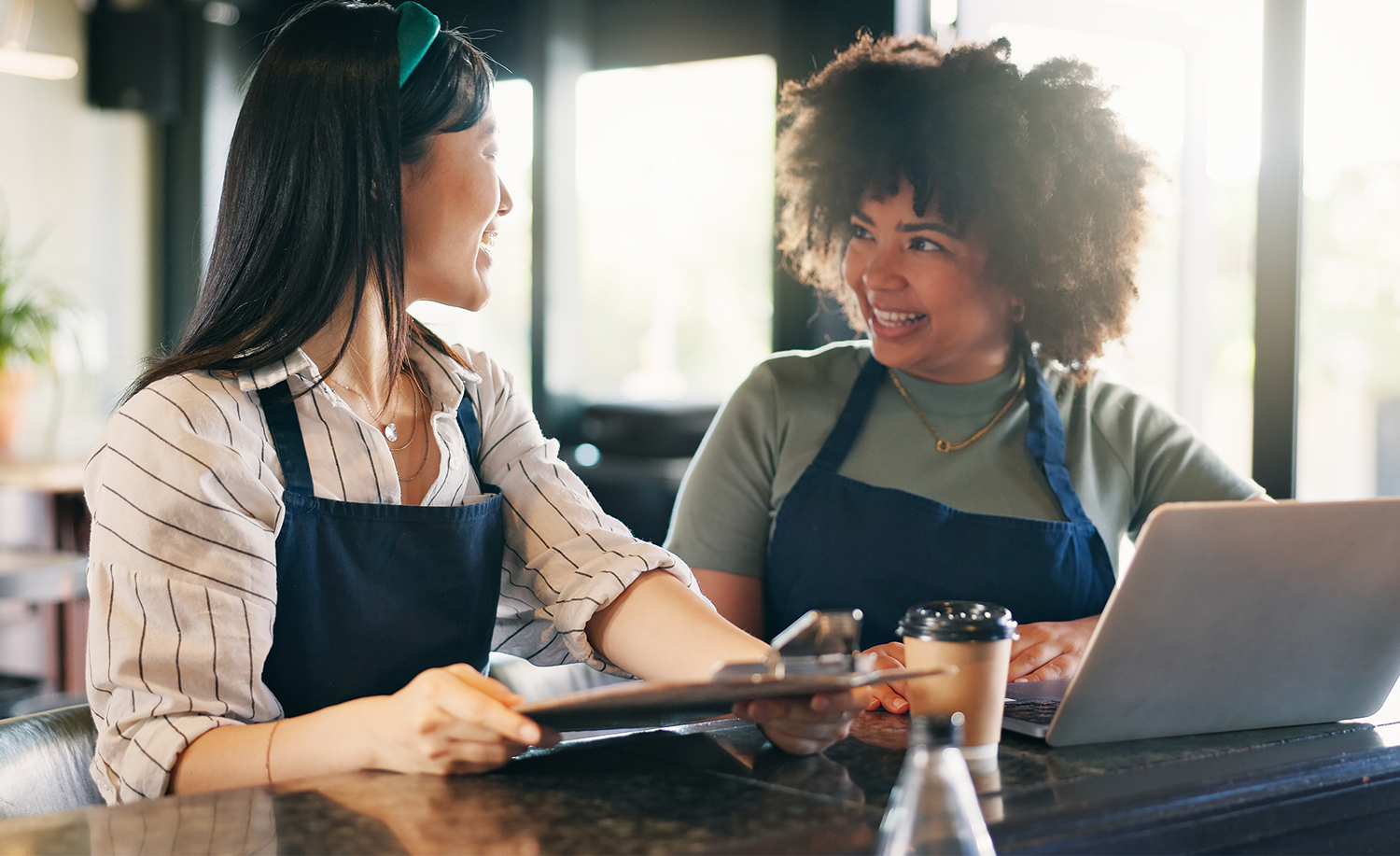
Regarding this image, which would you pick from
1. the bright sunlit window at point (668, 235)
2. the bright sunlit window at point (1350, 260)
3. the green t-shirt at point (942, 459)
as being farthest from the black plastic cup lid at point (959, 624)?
the bright sunlit window at point (668, 235)

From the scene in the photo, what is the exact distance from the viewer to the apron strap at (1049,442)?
1717 millimetres

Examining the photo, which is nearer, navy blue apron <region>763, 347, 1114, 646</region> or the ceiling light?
navy blue apron <region>763, 347, 1114, 646</region>

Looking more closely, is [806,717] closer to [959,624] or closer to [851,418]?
[959,624]

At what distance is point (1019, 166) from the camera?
1.87 meters

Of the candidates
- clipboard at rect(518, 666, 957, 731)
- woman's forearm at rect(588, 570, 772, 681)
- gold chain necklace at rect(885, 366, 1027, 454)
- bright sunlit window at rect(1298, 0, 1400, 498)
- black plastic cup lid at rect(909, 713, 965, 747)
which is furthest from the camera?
bright sunlit window at rect(1298, 0, 1400, 498)

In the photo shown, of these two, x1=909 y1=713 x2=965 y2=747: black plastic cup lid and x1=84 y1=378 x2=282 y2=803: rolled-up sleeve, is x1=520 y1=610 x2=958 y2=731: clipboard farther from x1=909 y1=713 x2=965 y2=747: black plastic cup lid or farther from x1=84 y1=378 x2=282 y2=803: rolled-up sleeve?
x1=84 y1=378 x2=282 y2=803: rolled-up sleeve

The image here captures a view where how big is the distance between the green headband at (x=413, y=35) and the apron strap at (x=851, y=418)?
0.79m

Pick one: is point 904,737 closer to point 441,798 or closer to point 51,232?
point 441,798

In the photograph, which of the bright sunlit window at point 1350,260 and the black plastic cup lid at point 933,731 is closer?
the black plastic cup lid at point 933,731

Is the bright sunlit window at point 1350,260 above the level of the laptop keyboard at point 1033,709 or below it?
above

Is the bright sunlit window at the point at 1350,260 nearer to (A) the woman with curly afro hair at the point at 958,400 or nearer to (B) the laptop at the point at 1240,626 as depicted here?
(A) the woman with curly afro hair at the point at 958,400

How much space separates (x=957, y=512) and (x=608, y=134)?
3363mm

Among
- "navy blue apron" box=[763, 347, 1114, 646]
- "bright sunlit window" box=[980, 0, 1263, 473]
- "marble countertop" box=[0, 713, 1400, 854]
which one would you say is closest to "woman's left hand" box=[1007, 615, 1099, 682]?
"navy blue apron" box=[763, 347, 1114, 646]

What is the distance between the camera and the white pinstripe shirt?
105 centimetres
